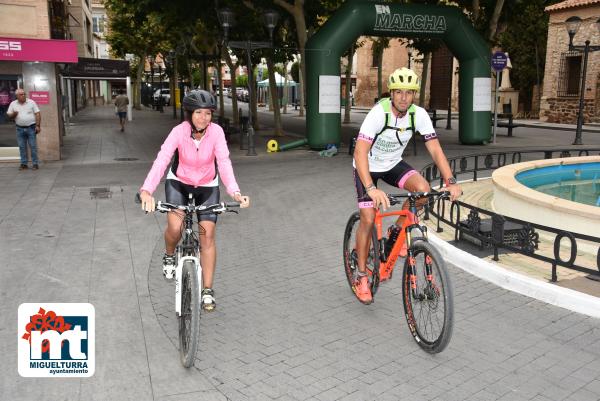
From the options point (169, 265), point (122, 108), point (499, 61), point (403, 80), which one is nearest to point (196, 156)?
point (169, 265)

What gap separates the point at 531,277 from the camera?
5.86m

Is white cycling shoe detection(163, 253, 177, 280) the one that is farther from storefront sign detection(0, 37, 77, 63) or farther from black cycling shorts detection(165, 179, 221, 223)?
storefront sign detection(0, 37, 77, 63)

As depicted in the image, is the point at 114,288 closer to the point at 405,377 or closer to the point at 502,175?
the point at 405,377

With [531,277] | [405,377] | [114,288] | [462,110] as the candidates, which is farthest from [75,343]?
[462,110]

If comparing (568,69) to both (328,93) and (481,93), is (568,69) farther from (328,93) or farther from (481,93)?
(328,93)

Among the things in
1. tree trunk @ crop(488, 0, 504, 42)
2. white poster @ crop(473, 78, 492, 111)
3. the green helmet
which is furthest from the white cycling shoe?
tree trunk @ crop(488, 0, 504, 42)

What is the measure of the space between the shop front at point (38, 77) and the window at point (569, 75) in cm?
2936

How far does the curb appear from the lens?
17.0 ft

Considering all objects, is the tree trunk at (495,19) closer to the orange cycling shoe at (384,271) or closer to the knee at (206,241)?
the orange cycling shoe at (384,271)

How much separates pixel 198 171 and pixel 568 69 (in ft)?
115

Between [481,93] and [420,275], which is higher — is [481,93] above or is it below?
above

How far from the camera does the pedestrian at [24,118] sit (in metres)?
13.1

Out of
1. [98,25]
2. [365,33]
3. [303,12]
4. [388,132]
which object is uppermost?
[98,25]

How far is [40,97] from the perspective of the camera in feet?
48.7
